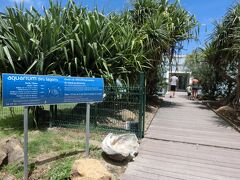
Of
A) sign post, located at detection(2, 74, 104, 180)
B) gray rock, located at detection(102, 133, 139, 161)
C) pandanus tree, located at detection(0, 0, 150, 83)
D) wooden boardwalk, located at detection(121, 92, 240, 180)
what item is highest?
pandanus tree, located at detection(0, 0, 150, 83)

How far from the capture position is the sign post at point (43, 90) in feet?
11.8

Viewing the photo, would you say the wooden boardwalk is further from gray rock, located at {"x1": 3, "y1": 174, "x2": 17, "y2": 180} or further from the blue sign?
gray rock, located at {"x1": 3, "y1": 174, "x2": 17, "y2": 180}

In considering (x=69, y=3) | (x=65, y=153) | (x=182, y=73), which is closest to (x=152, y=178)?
(x=65, y=153)

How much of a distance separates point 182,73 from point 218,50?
18.6 m

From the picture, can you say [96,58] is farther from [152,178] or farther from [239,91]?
[239,91]

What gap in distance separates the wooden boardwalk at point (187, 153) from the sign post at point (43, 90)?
3.99ft

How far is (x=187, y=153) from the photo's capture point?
5383mm

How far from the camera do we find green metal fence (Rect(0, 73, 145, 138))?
19.9ft

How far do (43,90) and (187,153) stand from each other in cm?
317

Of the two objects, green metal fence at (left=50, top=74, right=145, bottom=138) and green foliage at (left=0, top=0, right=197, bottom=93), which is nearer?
green metal fence at (left=50, top=74, right=145, bottom=138)

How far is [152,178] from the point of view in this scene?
422 centimetres

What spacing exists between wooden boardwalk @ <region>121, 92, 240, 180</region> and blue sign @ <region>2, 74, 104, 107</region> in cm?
155

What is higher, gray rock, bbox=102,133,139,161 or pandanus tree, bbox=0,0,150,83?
pandanus tree, bbox=0,0,150,83

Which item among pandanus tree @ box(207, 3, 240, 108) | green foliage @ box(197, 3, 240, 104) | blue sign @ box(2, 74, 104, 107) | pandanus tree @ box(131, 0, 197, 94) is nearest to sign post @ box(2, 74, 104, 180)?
blue sign @ box(2, 74, 104, 107)
